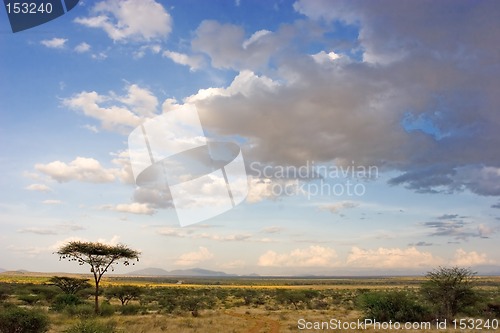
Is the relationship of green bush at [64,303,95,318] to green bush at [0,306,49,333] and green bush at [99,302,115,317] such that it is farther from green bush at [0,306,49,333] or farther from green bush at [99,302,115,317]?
green bush at [0,306,49,333]

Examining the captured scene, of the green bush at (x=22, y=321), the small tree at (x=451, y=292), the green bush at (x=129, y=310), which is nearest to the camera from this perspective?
the green bush at (x=22, y=321)

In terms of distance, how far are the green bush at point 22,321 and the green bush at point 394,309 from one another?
22.5 metres

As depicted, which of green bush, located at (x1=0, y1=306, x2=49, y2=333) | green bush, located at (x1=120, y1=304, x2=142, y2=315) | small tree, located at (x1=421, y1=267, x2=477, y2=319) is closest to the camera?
green bush, located at (x1=0, y1=306, x2=49, y2=333)

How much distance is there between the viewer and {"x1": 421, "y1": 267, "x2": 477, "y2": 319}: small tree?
29297 mm

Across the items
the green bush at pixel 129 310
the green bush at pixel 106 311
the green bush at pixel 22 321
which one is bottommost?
the green bush at pixel 129 310

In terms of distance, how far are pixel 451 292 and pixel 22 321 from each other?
26933mm

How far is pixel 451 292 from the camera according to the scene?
2923cm

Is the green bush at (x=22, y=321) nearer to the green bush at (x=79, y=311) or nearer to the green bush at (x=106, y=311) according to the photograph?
the green bush at (x=79, y=311)

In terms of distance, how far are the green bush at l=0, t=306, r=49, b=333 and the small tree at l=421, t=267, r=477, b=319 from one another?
25.6m

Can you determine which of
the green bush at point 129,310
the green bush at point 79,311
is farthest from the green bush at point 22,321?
the green bush at point 129,310

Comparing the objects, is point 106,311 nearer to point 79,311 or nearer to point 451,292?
point 79,311

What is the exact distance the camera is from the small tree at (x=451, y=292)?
2930cm

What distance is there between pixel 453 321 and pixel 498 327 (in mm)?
2760

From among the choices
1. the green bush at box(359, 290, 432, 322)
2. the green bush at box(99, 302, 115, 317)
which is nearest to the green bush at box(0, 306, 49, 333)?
the green bush at box(99, 302, 115, 317)
